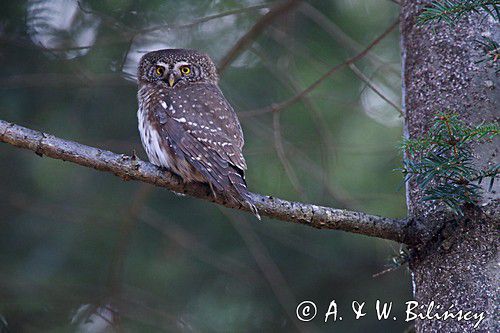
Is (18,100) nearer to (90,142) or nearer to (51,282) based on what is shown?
(90,142)

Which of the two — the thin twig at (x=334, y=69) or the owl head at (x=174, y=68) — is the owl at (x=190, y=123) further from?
the thin twig at (x=334, y=69)

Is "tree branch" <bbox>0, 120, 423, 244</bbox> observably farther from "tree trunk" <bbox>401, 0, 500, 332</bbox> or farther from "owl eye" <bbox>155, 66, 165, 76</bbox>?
"owl eye" <bbox>155, 66, 165, 76</bbox>

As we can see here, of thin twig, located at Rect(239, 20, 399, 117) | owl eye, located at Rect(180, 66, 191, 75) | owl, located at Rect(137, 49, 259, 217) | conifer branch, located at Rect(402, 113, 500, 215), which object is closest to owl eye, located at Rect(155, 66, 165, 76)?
owl, located at Rect(137, 49, 259, 217)

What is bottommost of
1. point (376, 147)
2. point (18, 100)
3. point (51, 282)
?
point (51, 282)

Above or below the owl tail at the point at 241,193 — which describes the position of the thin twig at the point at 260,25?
above

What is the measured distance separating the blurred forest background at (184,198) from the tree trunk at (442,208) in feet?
4.65

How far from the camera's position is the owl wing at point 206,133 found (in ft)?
11.3

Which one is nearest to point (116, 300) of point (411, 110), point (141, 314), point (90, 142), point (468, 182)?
point (141, 314)

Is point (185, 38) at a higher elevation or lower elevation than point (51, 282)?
higher

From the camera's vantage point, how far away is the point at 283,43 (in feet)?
16.5

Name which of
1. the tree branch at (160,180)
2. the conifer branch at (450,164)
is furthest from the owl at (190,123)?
the conifer branch at (450,164)

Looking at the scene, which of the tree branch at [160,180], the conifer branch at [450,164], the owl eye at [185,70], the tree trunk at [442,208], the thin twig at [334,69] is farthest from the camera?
the owl eye at [185,70]

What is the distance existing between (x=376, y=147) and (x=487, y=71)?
2.31 meters

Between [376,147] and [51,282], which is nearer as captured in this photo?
[51,282]
